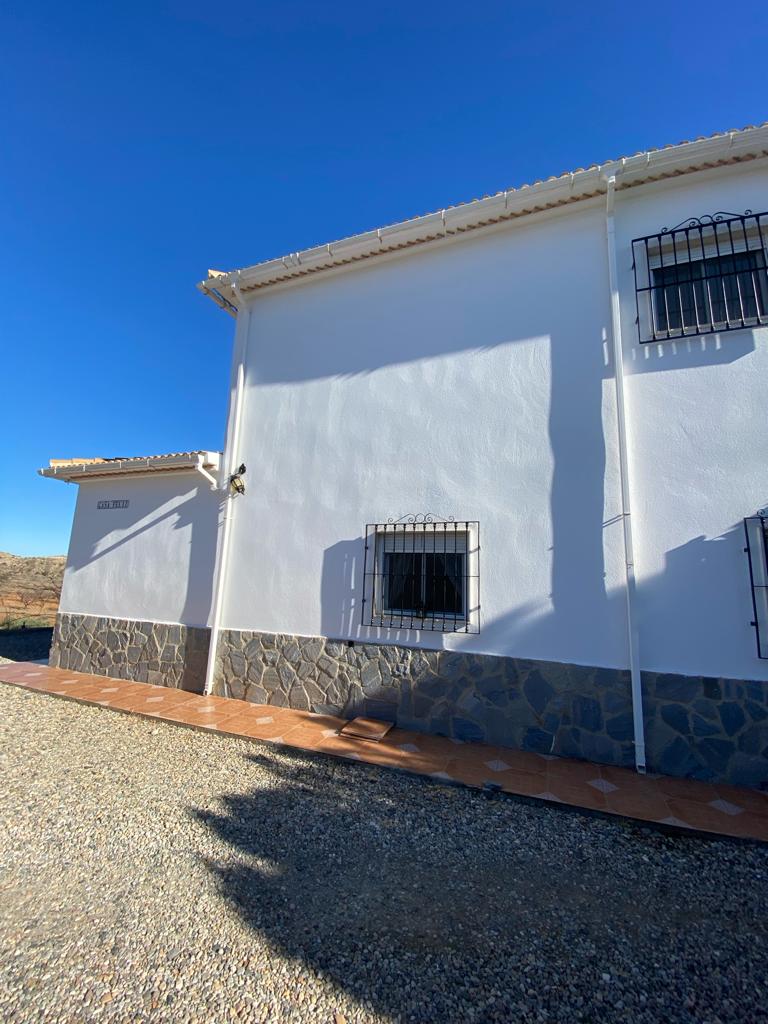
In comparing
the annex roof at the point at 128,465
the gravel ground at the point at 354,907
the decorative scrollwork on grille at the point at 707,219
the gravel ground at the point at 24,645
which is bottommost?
the gravel ground at the point at 354,907

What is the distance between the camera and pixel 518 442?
17.0 feet

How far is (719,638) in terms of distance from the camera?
4.16m

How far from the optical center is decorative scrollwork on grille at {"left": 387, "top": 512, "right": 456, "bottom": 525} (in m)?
5.43

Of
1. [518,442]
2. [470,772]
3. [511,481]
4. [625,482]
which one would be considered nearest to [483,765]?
[470,772]

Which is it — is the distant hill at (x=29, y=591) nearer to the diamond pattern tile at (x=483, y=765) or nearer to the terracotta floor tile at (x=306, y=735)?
the diamond pattern tile at (x=483, y=765)

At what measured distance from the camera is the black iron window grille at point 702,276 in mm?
4695

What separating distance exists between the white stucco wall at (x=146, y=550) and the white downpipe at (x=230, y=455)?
0.82ft

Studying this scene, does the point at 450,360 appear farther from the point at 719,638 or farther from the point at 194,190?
the point at 194,190

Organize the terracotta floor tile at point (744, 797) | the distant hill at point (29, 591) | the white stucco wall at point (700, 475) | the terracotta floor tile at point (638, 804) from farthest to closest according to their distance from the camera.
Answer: the distant hill at point (29, 591)
the white stucco wall at point (700, 475)
the terracotta floor tile at point (744, 797)
the terracotta floor tile at point (638, 804)

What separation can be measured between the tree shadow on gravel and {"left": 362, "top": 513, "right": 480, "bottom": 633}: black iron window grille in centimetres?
199

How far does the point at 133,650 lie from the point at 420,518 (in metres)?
5.39

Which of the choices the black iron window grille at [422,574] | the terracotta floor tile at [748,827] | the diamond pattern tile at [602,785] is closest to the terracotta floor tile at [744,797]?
the terracotta floor tile at [748,827]

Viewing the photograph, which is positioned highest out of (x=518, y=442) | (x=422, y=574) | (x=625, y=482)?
(x=518, y=442)

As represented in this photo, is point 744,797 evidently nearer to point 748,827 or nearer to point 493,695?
point 748,827
